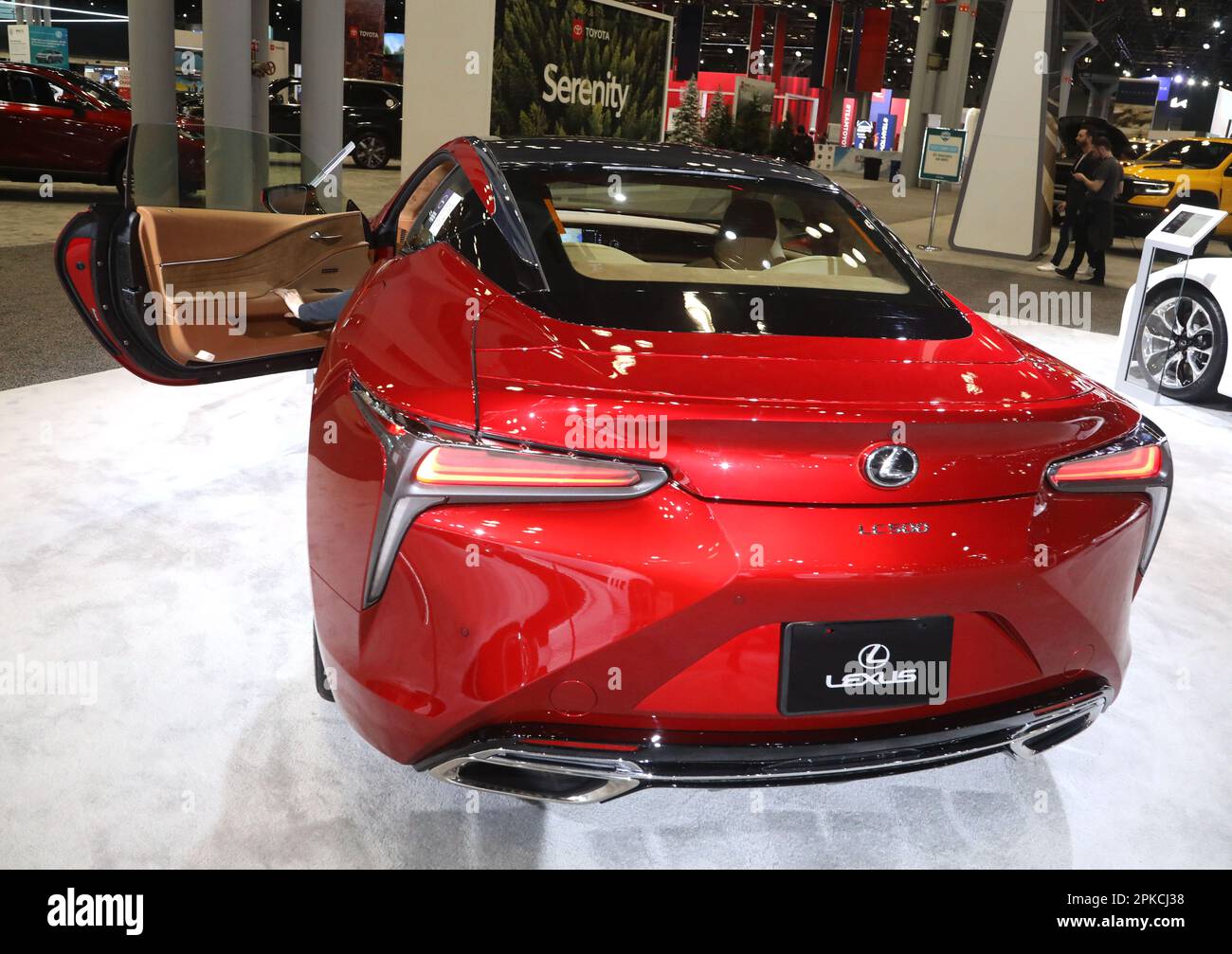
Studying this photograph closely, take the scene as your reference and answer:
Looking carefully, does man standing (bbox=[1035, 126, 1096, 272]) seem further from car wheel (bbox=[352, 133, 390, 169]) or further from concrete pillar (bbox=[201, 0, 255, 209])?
car wheel (bbox=[352, 133, 390, 169])

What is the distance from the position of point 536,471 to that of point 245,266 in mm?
2656

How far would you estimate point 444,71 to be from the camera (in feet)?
31.7

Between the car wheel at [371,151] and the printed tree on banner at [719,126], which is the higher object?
the printed tree on banner at [719,126]

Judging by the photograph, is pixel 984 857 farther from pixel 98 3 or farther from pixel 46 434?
pixel 98 3

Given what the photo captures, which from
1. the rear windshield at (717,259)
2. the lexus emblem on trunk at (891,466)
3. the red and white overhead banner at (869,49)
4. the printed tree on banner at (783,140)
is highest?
the red and white overhead banner at (869,49)

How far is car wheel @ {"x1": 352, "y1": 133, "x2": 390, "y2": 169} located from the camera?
19.9 metres

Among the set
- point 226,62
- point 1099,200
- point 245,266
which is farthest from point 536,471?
point 1099,200

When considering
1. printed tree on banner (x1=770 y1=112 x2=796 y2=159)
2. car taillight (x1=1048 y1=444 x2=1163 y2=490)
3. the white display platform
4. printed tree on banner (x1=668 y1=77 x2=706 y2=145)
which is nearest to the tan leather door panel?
the white display platform

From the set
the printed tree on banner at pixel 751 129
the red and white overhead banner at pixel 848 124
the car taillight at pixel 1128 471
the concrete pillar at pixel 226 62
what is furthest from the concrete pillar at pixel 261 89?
the red and white overhead banner at pixel 848 124

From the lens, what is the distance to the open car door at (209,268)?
313 centimetres

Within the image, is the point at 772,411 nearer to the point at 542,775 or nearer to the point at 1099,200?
the point at 542,775

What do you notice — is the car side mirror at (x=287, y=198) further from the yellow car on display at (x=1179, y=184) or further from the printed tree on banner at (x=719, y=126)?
the printed tree on banner at (x=719, y=126)

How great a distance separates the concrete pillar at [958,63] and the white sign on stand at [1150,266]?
697 inches

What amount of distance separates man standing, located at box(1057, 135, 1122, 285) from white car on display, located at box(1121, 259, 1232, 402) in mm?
5361
